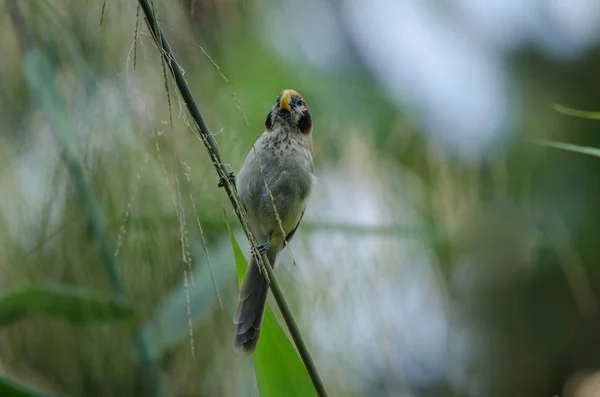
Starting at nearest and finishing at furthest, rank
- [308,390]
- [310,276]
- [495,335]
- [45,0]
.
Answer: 1. [308,390]
2. [45,0]
3. [310,276]
4. [495,335]

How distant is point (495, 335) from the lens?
285cm

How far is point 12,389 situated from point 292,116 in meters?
1.40

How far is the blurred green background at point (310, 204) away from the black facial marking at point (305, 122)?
9 centimetres

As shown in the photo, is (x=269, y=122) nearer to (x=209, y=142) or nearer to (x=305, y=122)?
(x=305, y=122)

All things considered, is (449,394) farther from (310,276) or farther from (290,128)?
(290,128)

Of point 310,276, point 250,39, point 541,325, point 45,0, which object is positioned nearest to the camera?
point 45,0

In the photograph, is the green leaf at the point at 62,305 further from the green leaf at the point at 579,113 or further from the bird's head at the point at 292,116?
the bird's head at the point at 292,116

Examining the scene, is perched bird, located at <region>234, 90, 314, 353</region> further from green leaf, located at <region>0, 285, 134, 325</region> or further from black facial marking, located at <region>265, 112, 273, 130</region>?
green leaf, located at <region>0, 285, 134, 325</region>

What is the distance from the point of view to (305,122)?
2.09m

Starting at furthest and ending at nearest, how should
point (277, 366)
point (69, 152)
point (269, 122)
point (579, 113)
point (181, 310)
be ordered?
point (269, 122)
point (181, 310)
point (69, 152)
point (579, 113)
point (277, 366)

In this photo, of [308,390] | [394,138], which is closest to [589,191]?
→ [394,138]

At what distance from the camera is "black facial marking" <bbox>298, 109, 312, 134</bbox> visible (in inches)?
81.4

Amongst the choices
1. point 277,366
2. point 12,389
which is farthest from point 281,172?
point 12,389

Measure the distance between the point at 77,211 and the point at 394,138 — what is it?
103cm
